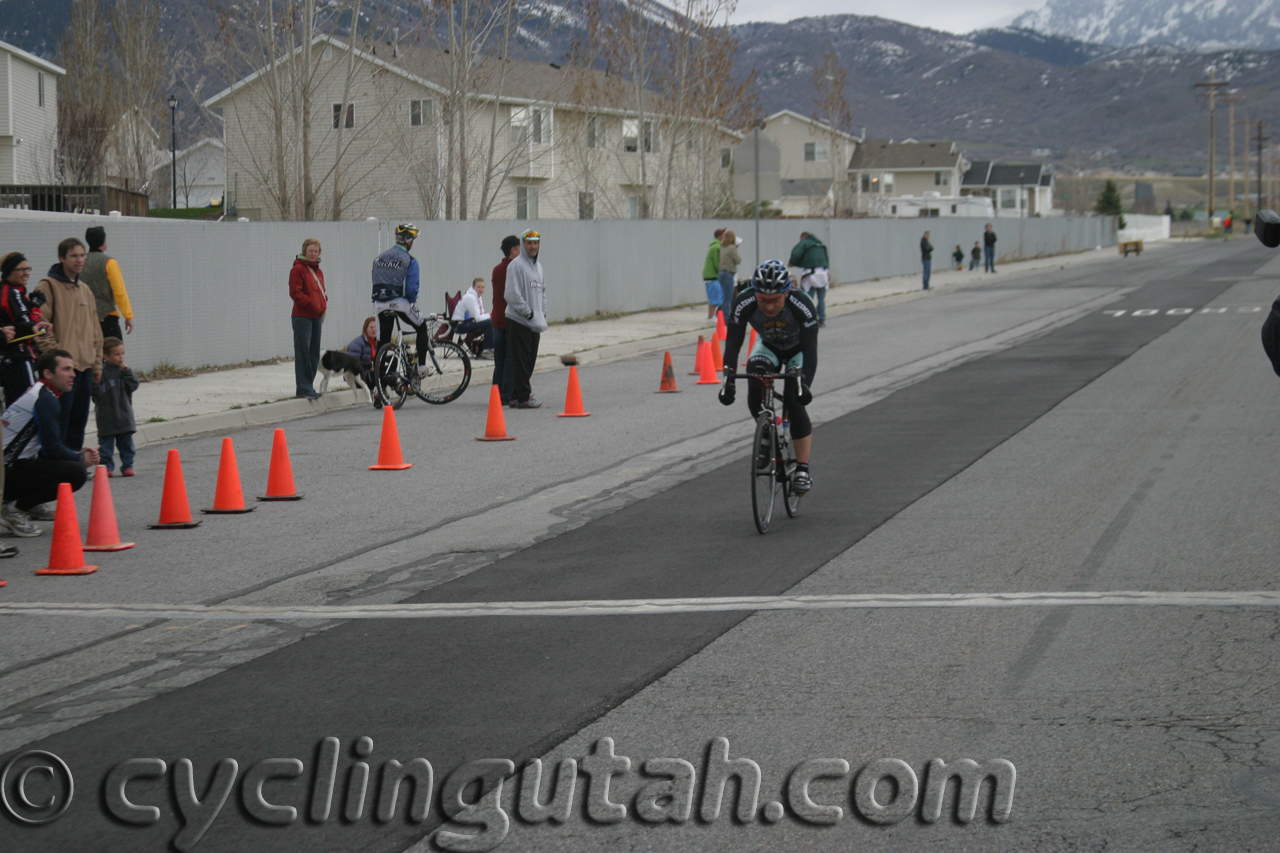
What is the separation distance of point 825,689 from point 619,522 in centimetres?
401

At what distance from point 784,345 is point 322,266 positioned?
1447cm

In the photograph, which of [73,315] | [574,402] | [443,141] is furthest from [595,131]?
[73,315]

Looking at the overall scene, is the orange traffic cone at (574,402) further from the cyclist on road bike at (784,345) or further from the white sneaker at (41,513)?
the white sneaker at (41,513)

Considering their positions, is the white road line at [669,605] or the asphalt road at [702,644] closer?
the asphalt road at [702,644]

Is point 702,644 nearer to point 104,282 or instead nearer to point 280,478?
point 280,478

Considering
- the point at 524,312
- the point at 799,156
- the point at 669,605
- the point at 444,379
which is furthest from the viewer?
the point at 799,156

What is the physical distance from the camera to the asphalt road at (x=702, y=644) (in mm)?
4531

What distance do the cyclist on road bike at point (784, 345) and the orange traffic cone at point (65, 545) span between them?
4.13 m

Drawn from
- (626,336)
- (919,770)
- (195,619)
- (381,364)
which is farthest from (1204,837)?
(626,336)

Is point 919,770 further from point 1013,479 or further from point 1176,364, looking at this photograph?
point 1176,364

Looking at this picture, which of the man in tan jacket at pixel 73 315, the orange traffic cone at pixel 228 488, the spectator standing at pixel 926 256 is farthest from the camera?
the spectator standing at pixel 926 256

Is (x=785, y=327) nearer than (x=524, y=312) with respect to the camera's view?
Yes

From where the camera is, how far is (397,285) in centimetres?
1600

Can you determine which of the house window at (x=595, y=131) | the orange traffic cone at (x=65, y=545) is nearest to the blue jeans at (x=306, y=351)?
the orange traffic cone at (x=65, y=545)
